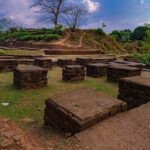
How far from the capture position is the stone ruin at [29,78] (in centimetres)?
668

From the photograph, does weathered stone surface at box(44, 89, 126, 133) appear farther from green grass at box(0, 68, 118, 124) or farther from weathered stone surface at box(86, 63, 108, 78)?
weathered stone surface at box(86, 63, 108, 78)

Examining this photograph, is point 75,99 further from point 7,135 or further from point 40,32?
point 40,32

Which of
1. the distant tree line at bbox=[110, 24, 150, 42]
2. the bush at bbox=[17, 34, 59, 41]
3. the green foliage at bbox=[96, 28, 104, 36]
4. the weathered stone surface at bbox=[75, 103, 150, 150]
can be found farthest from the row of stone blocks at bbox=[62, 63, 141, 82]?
the distant tree line at bbox=[110, 24, 150, 42]

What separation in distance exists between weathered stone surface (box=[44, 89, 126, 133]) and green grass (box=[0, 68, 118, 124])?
2.20ft

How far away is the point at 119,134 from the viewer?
120 inches

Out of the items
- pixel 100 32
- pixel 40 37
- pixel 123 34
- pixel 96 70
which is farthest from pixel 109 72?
pixel 123 34

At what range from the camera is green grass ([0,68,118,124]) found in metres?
4.79

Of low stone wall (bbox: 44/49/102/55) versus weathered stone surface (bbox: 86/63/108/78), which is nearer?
weathered stone surface (bbox: 86/63/108/78)

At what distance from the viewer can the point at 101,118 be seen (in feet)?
11.4

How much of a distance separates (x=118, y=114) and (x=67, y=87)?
3640mm

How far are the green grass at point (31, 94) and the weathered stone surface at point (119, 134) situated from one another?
1440mm

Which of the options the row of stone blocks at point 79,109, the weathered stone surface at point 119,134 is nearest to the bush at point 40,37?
the row of stone blocks at point 79,109

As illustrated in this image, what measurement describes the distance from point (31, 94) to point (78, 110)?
2.95 metres

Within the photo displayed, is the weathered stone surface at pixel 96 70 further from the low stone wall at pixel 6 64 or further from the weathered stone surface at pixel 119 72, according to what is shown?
the low stone wall at pixel 6 64
